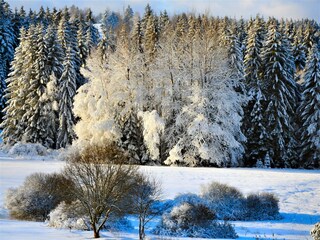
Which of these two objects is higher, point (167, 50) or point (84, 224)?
point (167, 50)

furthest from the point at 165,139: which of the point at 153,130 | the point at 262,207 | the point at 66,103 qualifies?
the point at 262,207

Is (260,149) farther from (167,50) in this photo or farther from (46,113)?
(46,113)

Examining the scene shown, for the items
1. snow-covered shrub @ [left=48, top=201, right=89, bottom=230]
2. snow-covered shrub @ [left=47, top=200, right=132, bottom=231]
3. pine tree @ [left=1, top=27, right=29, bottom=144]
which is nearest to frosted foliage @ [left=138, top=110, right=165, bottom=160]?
pine tree @ [left=1, top=27, right=29, bottom=144]

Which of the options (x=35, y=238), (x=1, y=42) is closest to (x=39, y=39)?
(x=1, y=42)

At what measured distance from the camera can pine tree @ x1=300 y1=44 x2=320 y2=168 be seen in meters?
36.5

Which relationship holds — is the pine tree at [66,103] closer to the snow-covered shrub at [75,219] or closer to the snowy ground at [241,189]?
the snowy ground at [241,189]

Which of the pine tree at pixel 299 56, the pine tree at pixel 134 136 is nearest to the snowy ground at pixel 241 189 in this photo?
the pine tree at pixel 134 136

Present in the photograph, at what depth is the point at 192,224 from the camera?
18578mm

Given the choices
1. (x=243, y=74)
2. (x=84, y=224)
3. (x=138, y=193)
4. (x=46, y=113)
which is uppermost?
(x=243, y=74)

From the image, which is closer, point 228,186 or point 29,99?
point 228,186

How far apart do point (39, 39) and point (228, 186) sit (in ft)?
89.9

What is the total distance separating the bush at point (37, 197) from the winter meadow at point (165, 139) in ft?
0.17

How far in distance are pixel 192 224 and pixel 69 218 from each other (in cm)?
494

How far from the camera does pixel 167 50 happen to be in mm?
36438
